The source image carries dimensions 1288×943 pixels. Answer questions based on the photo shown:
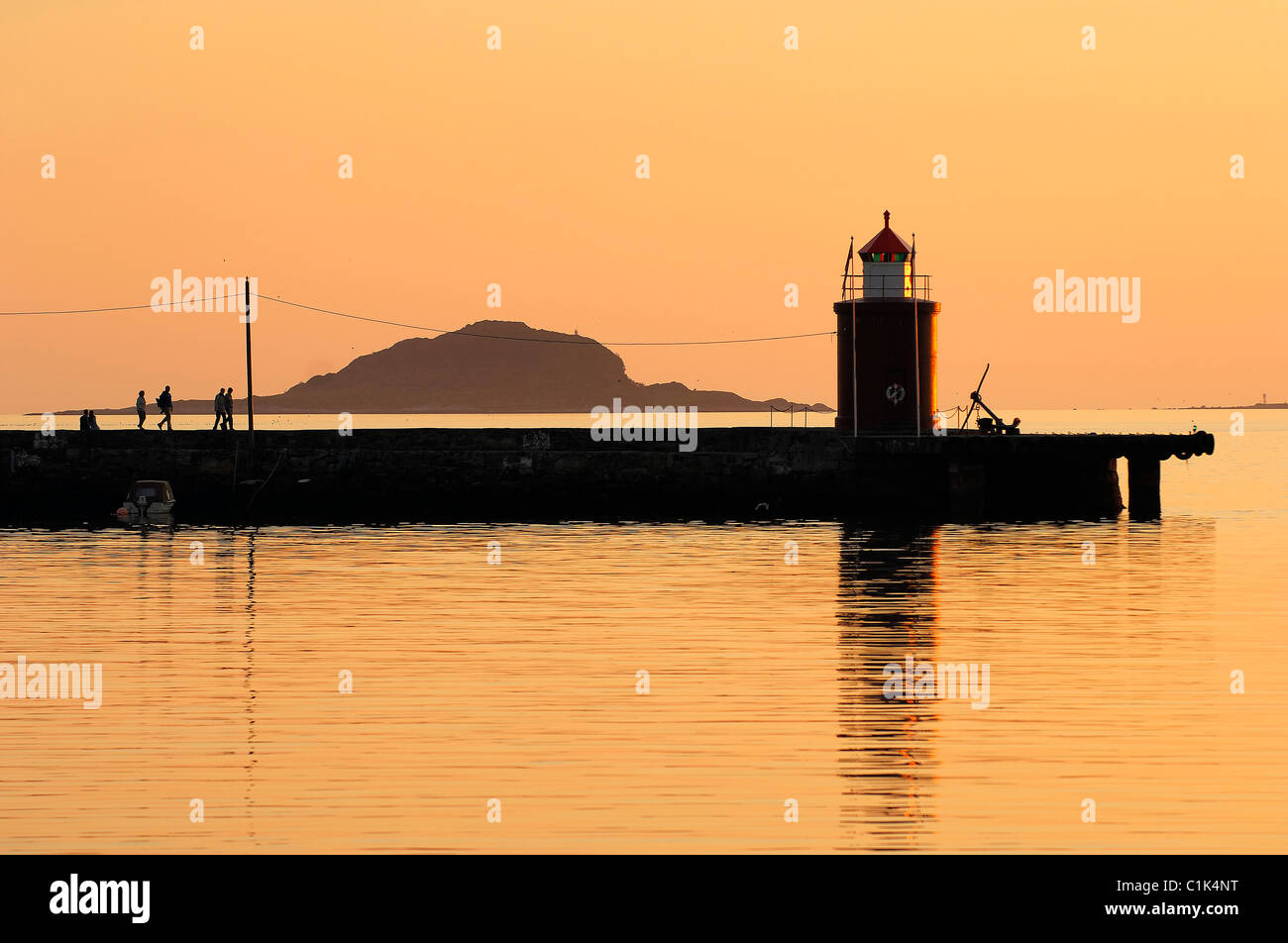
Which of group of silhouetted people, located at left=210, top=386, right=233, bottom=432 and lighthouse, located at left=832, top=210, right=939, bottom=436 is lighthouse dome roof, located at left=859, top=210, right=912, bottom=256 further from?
group of silhouetted people, located at left=210, top=386, right=233, bottom=432

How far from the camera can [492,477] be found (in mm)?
51688

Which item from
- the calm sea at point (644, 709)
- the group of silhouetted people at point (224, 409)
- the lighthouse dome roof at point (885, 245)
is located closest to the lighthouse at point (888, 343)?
the lighthouse dome roof at point (885, 245)

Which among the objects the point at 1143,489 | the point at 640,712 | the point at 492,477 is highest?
the point at 492,477

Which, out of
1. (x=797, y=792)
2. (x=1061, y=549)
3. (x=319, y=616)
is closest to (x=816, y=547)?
(x=1061, y=549)

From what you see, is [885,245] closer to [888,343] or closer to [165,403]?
[888,343]

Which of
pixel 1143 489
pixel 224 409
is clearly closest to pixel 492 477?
pixel 224 409

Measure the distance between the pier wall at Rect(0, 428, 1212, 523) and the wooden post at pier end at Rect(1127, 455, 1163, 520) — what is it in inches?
43.8

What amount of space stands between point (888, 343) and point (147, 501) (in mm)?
24839

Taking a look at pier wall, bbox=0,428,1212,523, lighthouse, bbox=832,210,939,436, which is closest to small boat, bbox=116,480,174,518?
pier wall, bbox=0,428,1212,523

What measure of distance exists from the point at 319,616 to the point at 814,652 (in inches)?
371

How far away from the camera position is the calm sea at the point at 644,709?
12.7 m
